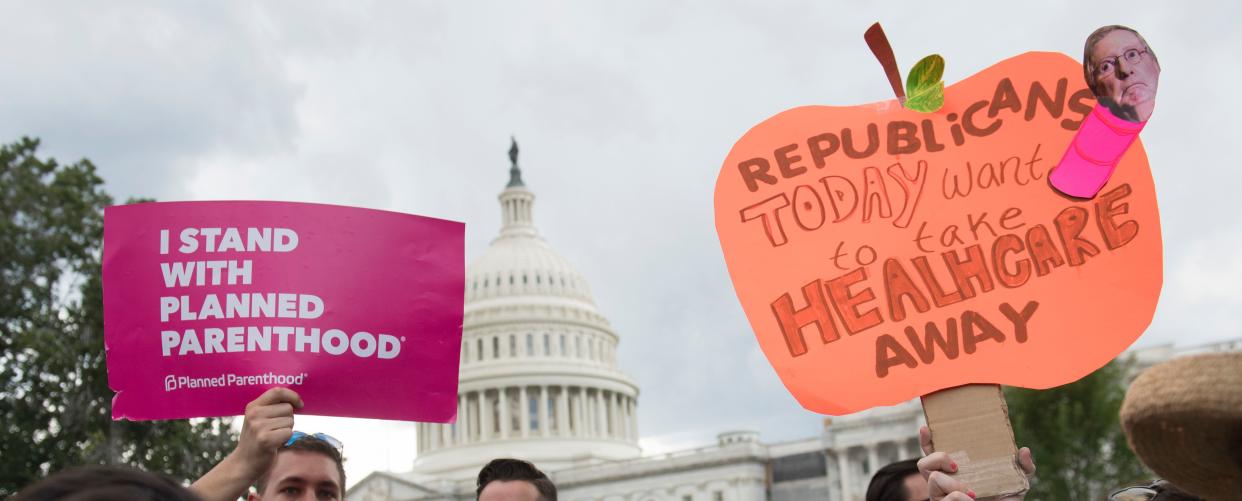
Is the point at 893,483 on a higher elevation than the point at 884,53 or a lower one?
lower

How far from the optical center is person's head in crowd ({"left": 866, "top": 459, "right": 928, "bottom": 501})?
5.32 meters

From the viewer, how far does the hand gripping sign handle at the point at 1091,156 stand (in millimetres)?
4441

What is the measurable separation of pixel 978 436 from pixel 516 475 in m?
2.26

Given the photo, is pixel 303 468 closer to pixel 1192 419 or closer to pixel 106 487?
pixel 106 487

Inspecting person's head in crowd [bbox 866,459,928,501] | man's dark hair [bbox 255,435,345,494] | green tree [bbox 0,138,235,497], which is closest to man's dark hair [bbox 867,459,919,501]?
person's head in crowd [bbox 866,459,928,501]

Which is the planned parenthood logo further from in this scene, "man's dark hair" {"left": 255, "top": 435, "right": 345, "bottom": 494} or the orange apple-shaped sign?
the orange apple-shaped sign

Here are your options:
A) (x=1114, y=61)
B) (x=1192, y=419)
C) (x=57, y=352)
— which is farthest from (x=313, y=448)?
(x=57, y=352)

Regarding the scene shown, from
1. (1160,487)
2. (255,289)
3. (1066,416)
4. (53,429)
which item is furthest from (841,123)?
(1066,416)

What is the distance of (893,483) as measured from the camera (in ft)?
17.7

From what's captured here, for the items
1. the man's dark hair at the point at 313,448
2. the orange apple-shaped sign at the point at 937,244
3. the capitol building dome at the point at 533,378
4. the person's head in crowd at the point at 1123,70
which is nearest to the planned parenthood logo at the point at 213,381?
the man's dark hair at the point at 313,448

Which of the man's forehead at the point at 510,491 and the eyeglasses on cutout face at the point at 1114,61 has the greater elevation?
the eyeglasses on cutout face at the point at 1114,61

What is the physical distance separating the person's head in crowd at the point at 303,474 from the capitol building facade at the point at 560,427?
207 ft

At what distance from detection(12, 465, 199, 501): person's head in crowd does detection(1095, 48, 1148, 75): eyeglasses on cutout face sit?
10.9ft

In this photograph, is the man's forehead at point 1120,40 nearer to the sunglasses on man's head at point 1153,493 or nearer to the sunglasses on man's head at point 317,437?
the sunglasses on man's head at point 1153,493
